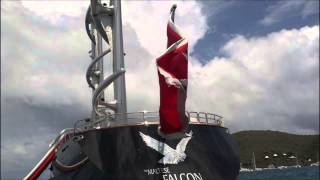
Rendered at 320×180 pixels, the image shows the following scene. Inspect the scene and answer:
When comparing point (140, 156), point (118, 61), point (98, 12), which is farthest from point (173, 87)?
point (98, 12)

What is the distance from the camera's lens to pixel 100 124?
30047 mm

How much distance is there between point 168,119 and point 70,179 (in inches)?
315

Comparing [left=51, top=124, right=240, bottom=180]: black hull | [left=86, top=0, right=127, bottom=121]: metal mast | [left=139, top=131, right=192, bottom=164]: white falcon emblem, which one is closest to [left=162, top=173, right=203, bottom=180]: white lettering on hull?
[left=51, top=124, right=240, bottom=180]: black hull

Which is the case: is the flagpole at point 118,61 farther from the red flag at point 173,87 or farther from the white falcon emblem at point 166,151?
the red flag at point 173,87

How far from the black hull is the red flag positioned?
171cm

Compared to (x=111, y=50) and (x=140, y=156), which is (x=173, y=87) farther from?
(x=111, y=50)

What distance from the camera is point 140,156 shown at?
25.1 metres

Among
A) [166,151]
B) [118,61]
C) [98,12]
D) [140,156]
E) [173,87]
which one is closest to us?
[173,87]

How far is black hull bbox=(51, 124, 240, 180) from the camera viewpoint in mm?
24938

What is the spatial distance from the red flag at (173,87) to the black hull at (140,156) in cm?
171

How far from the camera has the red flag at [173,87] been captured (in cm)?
2353

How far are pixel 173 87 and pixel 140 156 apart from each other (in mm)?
4034

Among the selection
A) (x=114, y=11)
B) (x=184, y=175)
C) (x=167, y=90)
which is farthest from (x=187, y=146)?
(x=114, y=11)

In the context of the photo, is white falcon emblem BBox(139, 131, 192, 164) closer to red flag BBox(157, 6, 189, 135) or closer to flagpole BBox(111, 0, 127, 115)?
red flag BBox(157, 6, 189, 135)
